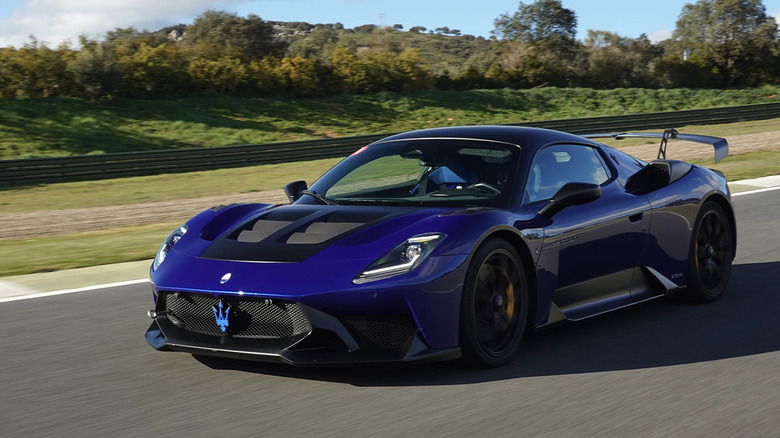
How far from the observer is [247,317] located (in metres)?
4.40

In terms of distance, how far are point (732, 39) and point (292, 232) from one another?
5932 centimetres

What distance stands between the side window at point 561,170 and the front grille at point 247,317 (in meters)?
1.56

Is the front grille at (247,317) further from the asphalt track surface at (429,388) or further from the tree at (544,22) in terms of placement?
the tree at (544,22)

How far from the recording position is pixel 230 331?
4418 mm

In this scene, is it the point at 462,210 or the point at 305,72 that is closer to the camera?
the point at 462,210

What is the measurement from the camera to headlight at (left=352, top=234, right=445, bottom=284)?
4332 millimetres

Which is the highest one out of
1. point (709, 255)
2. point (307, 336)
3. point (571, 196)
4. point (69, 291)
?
point (571, 196)

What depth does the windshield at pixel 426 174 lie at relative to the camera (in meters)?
5.23

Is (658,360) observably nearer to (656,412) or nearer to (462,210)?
(656,412)

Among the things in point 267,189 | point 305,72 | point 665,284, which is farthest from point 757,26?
point 665,284

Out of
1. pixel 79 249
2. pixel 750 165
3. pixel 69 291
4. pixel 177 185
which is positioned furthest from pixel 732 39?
pixel 69 291

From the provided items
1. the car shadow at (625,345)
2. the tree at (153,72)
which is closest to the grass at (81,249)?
the car shadow at (625,345)

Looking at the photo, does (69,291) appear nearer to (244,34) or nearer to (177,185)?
(177,185)

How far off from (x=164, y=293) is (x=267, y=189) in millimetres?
14577
